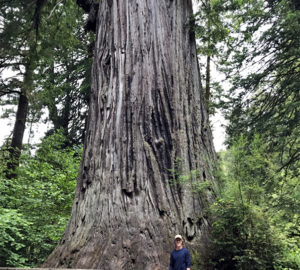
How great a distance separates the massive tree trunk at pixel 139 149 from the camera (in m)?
3.90

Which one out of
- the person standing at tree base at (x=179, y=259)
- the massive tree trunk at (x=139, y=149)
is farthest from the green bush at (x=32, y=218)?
the person standing at tree base at (x=179, y=259)

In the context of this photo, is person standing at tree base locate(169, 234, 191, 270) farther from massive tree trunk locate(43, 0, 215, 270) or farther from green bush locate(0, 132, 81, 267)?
green bush locate(0, 132, 81, 267)

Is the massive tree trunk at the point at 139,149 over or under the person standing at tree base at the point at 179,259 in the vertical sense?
over

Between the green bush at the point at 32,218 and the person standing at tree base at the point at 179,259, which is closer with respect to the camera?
the person standing at tree base at the point at 179,259

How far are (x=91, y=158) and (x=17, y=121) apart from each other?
26.3ft

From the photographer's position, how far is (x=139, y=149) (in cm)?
462

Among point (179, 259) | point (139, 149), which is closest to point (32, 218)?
point (139, 149)

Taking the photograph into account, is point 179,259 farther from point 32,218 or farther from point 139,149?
point 32,218

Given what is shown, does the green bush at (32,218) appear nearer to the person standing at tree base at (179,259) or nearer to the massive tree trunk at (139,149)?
the massive tree trunk at (139,149)

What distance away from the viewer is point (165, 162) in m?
4.68

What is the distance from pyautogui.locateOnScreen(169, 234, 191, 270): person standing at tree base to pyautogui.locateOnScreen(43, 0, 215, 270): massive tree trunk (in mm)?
177

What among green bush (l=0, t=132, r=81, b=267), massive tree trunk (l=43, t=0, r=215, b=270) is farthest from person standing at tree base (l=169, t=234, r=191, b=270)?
green bush (l=0, t=132, r=81, b=267)

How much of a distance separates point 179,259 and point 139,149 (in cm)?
167

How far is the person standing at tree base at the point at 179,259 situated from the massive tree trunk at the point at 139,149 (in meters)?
0.18
